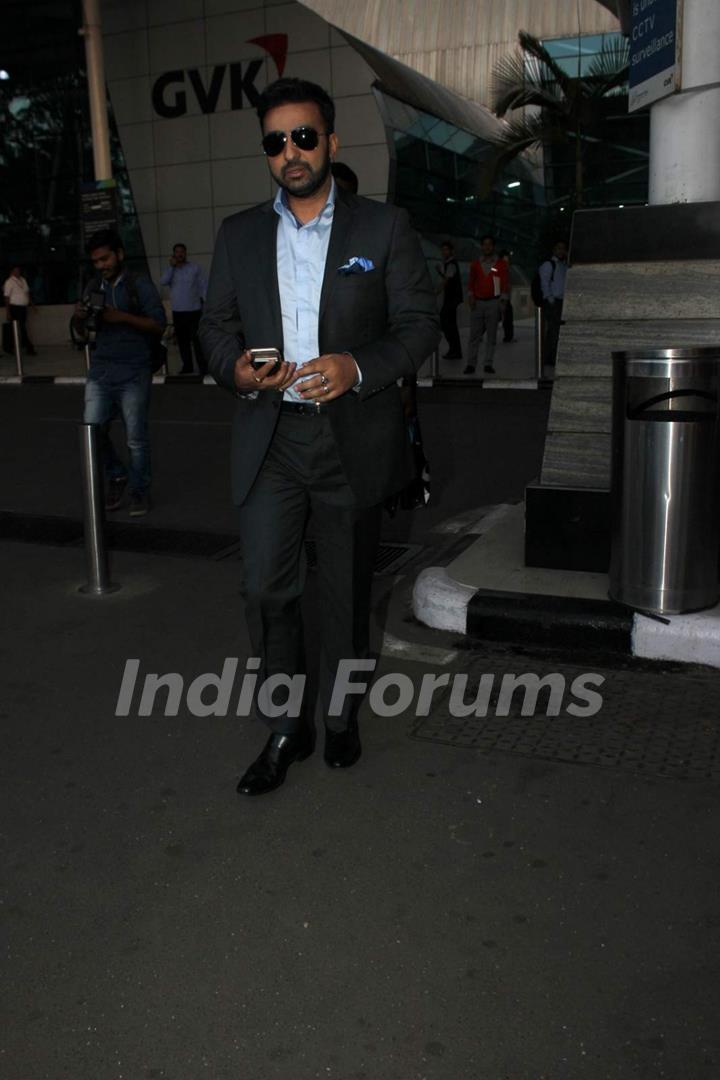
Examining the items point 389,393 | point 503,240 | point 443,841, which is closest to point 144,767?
point 443,841

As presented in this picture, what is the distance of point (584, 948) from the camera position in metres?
2.80

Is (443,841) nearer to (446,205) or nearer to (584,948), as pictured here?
(584,948)

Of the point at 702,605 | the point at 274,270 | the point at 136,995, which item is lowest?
the point at 136,995

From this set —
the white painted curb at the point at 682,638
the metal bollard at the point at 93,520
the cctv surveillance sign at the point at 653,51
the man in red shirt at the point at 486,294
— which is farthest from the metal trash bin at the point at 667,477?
the man in red shirt at the point at 486,294

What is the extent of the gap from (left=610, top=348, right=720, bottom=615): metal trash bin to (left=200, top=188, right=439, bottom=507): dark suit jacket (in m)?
1.45

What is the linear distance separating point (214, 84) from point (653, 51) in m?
24.1

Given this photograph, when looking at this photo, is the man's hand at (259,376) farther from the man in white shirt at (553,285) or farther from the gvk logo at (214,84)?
the gvk logo at (214,84)

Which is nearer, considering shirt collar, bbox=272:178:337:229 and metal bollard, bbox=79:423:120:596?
shirt collar, bbox=272:178:337:229

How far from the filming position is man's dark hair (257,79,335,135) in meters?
3.32

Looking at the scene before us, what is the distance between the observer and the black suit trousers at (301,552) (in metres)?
3.50

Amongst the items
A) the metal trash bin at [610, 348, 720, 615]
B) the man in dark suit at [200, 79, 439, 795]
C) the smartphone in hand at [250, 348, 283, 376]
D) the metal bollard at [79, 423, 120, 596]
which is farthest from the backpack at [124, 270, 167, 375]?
the smartphone in hand at [250, 348, 283, 376]

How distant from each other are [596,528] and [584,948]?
288 centimetres

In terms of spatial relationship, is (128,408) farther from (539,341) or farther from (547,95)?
(547,95)

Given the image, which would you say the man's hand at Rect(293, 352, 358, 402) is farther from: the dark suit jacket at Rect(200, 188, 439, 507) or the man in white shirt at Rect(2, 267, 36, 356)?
the man in white shirt at Rect(2, 267, 36, 356)
